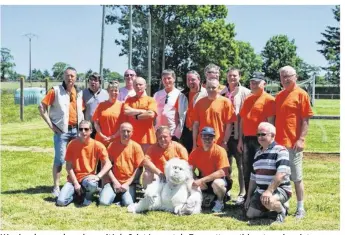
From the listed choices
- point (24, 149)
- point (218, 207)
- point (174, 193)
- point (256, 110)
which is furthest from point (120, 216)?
point (24, 149)

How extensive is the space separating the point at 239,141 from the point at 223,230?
5.08ft

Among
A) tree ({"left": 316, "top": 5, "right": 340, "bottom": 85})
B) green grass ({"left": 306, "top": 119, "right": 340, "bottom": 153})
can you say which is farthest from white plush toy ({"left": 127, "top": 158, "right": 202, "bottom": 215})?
tree ({"left": 316, "top": 5, "right": 340, "bottom": 85})

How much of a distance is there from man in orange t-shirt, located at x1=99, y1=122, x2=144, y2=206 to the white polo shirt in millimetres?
516

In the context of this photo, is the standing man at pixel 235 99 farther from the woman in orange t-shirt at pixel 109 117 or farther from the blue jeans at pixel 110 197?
the woman in orange t-shirt at pixel 109 117

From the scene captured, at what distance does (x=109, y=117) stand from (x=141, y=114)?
53 centimetres

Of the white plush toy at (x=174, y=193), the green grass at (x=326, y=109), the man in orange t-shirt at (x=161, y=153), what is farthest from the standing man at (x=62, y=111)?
the green grass at (x=326, y=109)

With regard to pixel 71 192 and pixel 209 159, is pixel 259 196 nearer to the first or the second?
pixel 209 159

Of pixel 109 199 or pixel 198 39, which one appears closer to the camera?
pixel 109 199

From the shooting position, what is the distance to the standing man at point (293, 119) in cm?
581

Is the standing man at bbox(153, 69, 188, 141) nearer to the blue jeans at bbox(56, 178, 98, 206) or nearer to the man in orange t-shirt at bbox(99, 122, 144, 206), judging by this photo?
the man in orange t-shirt at bbox(99, 122, 144, 206)

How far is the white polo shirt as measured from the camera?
22.6 ft

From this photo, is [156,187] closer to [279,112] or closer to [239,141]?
[239,141]

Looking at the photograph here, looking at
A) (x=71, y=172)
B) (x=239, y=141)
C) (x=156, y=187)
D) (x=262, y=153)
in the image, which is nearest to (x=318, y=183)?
(x=239, y=141)

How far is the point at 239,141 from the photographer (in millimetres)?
6547
